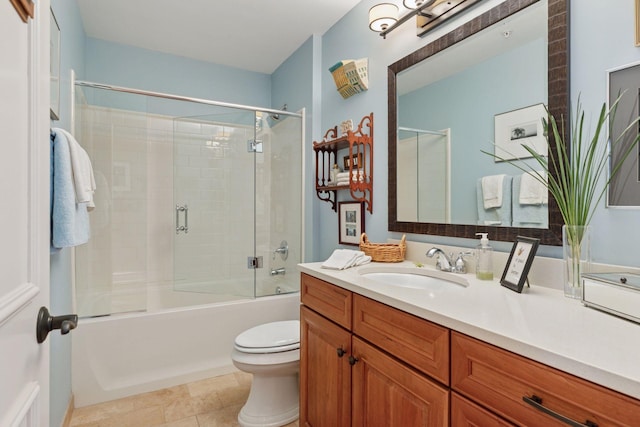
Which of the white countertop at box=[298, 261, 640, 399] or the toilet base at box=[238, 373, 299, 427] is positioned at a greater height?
the white countertop at box=[298, 261, 640, 399]

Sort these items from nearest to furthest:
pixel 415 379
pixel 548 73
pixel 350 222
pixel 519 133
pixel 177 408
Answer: pixel 415 379, pixel 548 73, pixel 519 133, pixel 177 408, pixel 350 222

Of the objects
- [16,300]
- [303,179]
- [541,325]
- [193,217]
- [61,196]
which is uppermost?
[303,179]

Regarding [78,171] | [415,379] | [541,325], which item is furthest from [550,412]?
[78,171]

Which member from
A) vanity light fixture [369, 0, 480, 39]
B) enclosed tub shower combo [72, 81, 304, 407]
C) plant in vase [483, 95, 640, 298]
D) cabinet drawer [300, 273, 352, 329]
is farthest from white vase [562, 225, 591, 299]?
enclosed tub shower combo [72, 81, 304, 407]

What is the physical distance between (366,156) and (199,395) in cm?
183

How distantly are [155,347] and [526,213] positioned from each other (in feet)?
7.44

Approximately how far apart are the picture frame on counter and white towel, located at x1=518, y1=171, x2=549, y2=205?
6.2 inches

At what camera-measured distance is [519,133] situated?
4.36 ft

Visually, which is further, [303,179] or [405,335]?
[303,179]

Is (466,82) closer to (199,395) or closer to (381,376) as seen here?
(381,376)

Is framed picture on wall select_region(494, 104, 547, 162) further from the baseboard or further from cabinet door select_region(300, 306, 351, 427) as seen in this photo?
the baseboard

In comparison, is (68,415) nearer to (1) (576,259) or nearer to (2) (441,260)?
(2) (441,260)

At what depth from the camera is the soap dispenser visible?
1339 mm

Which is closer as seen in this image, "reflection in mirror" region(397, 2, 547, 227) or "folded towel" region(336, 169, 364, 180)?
"reflection in mirror" region(397, 2, 547, 227)
